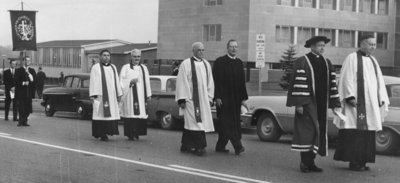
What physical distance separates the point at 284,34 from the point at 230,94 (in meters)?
48.8

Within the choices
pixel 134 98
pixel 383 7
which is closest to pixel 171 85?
pixel 134 98

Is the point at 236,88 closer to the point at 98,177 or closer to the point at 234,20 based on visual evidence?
the point at 98,177

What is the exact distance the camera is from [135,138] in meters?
13.0

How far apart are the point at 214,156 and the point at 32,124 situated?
732 centimetres

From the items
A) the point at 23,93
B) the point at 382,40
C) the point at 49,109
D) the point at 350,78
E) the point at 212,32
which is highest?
the point at 212,32

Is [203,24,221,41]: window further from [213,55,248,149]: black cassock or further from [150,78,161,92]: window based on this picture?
A: [213,55,248,149]: black cassock

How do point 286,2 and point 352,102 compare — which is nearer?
point 352,102

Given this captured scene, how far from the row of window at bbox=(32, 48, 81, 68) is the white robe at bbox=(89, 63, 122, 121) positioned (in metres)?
61.4

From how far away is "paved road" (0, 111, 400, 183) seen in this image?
8.24 m

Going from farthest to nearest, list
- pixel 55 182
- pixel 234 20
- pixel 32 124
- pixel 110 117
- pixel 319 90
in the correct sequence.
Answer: pixel 234 20
pixel 32 124
pixel 110 117
pixel 319 90
pixel 55 182

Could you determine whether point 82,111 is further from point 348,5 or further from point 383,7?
point 383,7

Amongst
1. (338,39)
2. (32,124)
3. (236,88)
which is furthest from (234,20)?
(236,88)

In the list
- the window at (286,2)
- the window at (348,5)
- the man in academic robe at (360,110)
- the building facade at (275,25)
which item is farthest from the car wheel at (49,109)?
the window at (348,5)

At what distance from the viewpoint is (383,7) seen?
63625 mm
